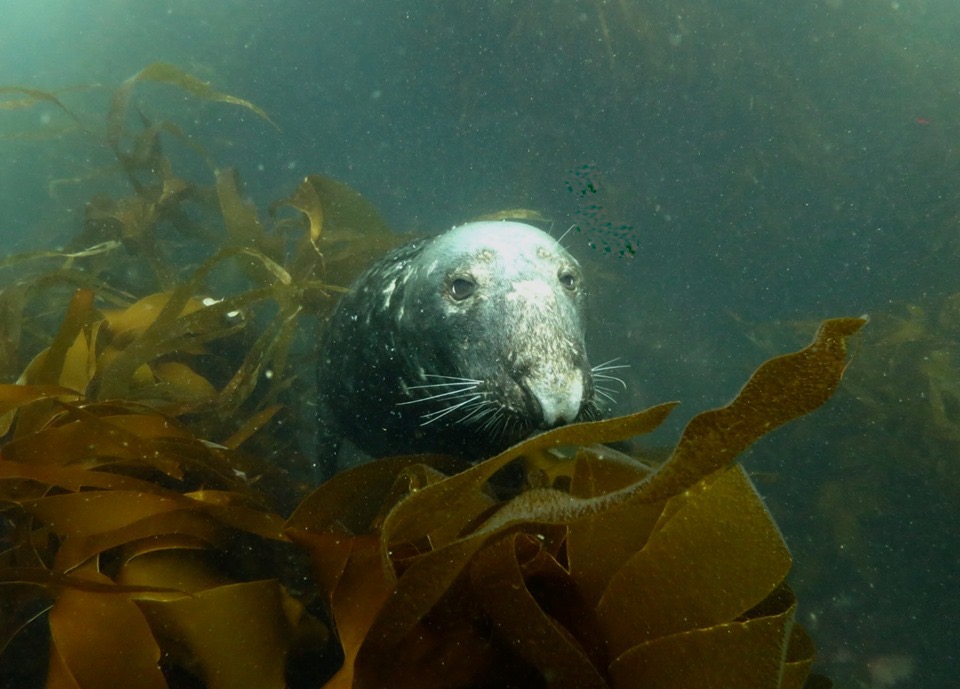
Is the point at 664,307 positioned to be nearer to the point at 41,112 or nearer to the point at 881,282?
the point at 881,282

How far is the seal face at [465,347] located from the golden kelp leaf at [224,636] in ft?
3.07

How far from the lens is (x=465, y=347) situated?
7.61 ft

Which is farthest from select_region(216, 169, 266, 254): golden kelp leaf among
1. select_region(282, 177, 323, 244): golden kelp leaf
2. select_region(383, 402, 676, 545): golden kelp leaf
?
select_region(383, 402, 676, 545): golden kelp leaf

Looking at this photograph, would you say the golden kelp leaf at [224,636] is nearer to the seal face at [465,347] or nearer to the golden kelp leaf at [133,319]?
the seal face at [465,347]

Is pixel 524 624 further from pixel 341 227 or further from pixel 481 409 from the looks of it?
pixel 341 227

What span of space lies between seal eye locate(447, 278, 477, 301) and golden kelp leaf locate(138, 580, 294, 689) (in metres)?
1.30

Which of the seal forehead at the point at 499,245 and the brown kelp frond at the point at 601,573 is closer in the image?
the brown kelp frond at the point at 601,573

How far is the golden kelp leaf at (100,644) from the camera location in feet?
4.74

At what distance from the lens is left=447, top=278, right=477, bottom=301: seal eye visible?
2410 mm

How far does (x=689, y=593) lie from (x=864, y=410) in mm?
5831

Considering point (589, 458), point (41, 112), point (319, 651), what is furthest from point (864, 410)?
point (41, 112)

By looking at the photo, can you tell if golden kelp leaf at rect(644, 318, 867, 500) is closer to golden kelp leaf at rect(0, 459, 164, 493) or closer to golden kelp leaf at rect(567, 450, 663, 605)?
golden kelp leaf at rect(567, 450, 663, 605)

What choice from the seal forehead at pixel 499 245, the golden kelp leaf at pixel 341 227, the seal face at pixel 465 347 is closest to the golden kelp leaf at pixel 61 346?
the seal face at pixel 465 347

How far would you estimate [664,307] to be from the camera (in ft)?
34.2
